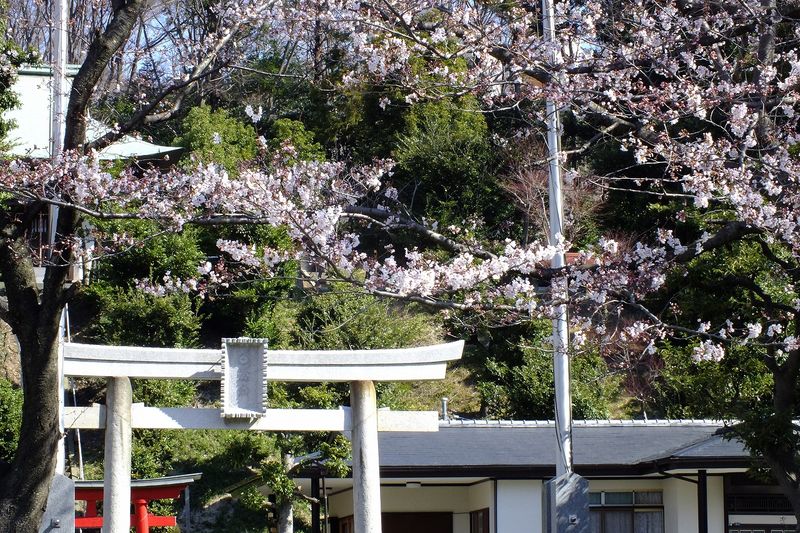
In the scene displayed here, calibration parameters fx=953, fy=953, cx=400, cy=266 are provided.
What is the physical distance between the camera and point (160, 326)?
19234mm

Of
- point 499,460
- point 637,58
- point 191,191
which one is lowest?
point 499,460

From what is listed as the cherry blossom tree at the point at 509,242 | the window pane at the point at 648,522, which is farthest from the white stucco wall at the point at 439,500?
the cherry blossom tree at the point at 509,242

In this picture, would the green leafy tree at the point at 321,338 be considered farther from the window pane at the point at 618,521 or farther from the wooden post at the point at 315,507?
the window pane at the point at 618,521

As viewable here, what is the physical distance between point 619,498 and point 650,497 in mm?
508

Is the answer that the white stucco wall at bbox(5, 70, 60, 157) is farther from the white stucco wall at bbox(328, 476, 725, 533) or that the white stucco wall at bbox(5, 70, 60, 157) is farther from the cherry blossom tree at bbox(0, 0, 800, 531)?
the cherry blossom tree at bbox(0, 0, 800, 531)

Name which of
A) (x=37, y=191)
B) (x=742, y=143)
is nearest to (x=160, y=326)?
(x=37, y=191)

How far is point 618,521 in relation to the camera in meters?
14.1

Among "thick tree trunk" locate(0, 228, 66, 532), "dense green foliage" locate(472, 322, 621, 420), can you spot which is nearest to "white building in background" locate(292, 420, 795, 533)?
"dense green foliage" locate(472, 322, 621, 420)

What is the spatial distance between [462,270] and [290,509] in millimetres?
9646

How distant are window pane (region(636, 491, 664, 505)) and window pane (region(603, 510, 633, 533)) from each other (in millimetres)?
267

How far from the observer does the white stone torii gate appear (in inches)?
407

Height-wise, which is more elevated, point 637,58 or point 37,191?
point 637,58

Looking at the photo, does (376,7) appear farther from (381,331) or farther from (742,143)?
(381,331)

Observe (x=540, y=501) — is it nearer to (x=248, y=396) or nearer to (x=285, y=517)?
(x=285, y=517)
